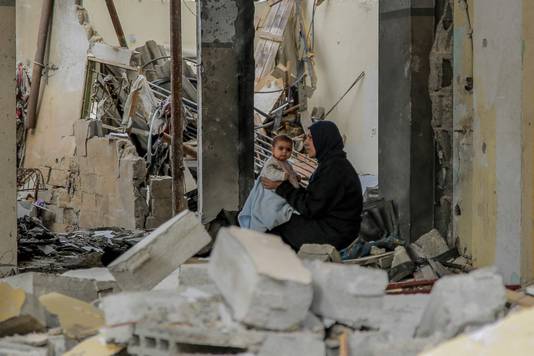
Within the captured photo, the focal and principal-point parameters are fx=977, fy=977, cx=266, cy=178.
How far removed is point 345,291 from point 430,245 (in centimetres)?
471

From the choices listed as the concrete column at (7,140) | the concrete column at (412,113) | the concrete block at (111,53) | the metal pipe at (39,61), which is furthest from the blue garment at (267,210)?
the metal pipe at (39,61)

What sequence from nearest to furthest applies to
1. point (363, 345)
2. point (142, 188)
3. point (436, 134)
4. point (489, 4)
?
point (363, 345), point (489, 4), point (436, 134), point (142, 188)

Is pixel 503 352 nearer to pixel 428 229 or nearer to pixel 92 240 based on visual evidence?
pixel 428 229

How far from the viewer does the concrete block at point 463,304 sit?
399 centimetres

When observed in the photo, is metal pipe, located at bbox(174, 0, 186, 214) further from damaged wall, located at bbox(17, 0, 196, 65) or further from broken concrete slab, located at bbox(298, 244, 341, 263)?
damaged wall, located at bbox(17, 0, 196, 65)

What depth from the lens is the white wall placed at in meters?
18.1

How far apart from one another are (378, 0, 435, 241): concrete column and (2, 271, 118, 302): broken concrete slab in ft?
12.7

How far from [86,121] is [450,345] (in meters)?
14.5

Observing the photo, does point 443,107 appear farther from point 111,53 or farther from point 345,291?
point 111,53

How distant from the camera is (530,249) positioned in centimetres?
677

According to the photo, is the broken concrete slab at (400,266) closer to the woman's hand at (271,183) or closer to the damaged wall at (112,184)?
A: the woman's hand at (271,183)

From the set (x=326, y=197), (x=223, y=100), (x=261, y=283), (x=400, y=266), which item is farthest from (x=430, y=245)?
(x=261, y=283)

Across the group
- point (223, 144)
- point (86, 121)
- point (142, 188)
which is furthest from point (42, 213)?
point (223, 144)

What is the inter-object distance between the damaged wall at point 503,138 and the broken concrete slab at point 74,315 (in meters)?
Result: 3.18
